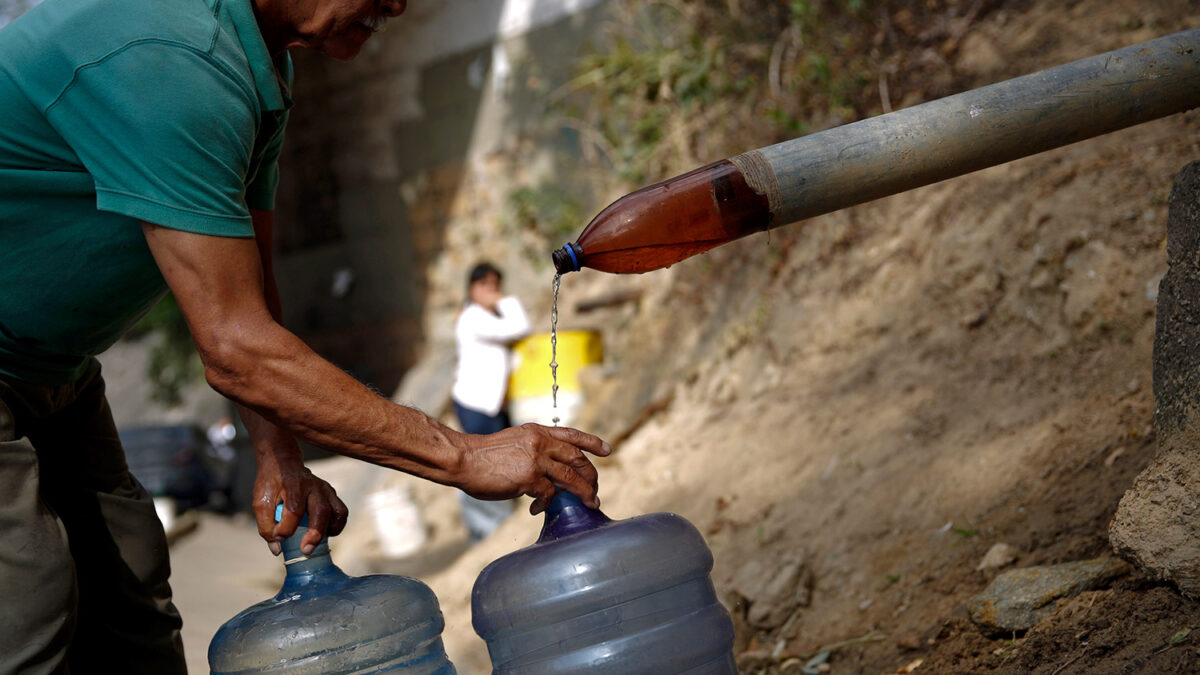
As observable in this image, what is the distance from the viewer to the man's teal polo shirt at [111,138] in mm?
1582

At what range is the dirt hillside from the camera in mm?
2756

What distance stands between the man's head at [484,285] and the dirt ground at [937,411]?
126cm

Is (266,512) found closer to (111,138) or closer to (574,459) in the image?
(574,459)

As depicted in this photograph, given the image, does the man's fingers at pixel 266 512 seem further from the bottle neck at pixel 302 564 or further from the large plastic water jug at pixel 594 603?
the large plastic water jug at pixel 594 603

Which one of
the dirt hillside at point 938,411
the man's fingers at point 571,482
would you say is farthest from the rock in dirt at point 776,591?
the man's fingers at point 571,482

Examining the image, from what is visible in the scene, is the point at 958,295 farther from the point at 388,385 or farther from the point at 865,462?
the point at 388,385

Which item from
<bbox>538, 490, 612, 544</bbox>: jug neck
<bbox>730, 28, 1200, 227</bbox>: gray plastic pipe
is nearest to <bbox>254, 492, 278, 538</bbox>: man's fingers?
<bbox>538, 490, 612, 544</bbox>: jug neck

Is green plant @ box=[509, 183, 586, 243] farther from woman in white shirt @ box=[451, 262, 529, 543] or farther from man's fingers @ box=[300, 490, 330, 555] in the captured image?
man's fingers @ box=[300, 490, 330, 555]

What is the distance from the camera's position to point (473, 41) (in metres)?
11.1

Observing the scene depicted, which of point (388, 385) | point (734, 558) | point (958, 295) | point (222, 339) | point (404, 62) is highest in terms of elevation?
point (222, 339)

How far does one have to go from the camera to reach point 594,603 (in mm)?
2014

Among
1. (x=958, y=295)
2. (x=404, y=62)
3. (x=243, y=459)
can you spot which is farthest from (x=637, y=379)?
(x=243, y=459)

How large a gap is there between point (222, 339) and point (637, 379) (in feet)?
17.8

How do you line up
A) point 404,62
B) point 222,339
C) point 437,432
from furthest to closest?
point 404,62
point 437,432
point 222,339
